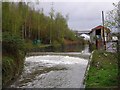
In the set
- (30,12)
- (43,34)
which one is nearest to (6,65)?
(30,12)

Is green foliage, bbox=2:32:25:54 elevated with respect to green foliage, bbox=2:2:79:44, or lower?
lower

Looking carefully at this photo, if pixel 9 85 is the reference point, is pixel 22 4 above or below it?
above

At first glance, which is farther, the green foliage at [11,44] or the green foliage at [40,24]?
the green foliage at [40,24]

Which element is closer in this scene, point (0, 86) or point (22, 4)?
point (0, 86)

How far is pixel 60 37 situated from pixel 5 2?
3435cm

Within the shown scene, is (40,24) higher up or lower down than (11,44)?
higher up

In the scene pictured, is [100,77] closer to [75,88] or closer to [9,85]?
[75,88]

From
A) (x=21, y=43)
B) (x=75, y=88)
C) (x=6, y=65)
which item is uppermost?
(x=21, y=43)

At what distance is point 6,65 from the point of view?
40.0 ft

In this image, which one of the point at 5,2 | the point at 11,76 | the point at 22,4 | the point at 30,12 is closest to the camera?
the point at 11,76

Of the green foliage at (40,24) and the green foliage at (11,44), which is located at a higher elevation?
the green foliage at (40,24)

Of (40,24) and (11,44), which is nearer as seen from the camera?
(11,44)

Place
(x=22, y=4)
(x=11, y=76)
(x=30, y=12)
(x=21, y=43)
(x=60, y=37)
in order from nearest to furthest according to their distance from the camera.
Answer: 1. (x=11, y=76)
2. (x=21, y=43)
3. (x=22, y=4)
4. (x=30, y=12)
5. (x=60, y=37)

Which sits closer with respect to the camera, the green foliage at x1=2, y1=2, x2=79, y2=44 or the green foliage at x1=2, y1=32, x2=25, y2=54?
the green foliage at x1=2, y1=32, x2=25, y2=54
